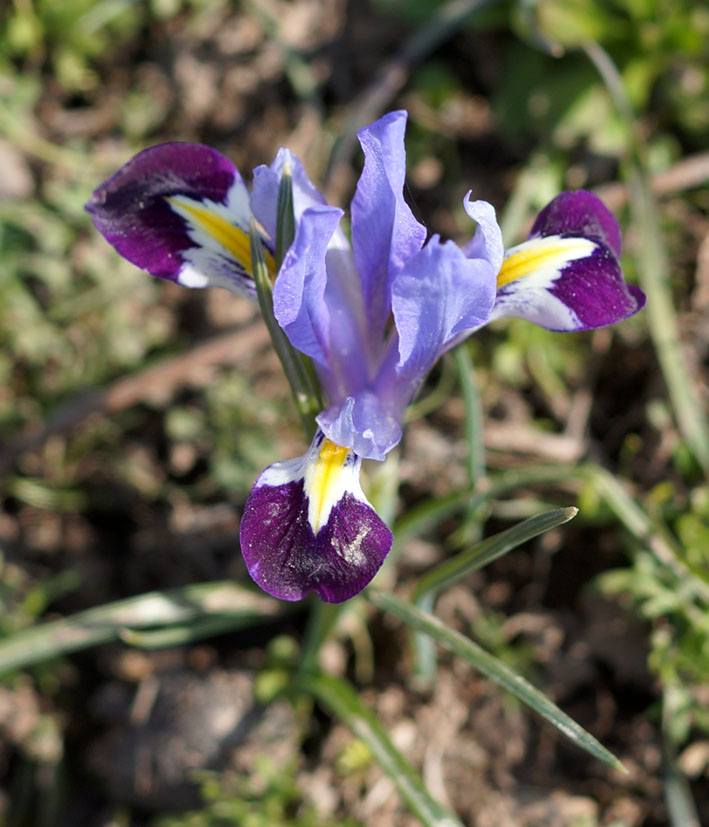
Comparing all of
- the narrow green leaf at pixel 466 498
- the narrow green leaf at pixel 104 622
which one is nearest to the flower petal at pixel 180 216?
the narrow green leaf at pixel 466 498

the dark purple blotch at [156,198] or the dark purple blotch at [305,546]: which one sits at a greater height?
the dark purple blotch at [156,198]

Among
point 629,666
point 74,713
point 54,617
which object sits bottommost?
point 629,666

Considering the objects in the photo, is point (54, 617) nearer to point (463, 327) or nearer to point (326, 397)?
point (326, 397)

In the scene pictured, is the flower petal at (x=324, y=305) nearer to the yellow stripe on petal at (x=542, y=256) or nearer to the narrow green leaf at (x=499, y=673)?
the yellow stripe on petal at (x=542, y=256)

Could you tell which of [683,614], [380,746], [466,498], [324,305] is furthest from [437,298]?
[683,614]

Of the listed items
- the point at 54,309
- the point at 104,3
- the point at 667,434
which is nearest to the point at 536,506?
the point at 667,434
